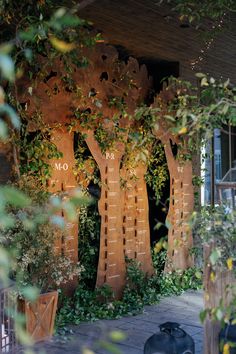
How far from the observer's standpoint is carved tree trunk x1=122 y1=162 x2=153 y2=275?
6787 mm

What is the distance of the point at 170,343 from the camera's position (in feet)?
12.0

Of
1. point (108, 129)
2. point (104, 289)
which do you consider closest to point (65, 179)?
point (108, 129)

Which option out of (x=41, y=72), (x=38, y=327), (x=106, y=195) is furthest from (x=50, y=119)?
(x=38, y=327)

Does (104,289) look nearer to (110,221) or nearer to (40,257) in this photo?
(110,221)

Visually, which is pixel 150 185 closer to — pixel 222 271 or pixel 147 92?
pixel 147 92

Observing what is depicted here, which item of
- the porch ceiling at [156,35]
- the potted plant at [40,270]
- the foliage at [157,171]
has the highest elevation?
the porch ceiling at [156,35]

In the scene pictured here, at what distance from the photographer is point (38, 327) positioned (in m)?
4.90

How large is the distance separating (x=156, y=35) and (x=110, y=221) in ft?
8.74

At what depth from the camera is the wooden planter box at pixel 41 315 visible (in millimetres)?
4855

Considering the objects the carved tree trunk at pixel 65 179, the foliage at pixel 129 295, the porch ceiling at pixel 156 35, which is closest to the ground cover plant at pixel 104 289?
the foliage at pixel 129 295

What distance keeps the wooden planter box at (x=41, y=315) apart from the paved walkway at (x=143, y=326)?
160 millimetres

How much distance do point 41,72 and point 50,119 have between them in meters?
0.52

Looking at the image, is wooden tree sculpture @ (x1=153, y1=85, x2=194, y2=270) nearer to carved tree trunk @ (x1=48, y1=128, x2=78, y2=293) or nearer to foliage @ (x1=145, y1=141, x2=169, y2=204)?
foliage @ (x1=145, y1=141, x2=169, y2=204)

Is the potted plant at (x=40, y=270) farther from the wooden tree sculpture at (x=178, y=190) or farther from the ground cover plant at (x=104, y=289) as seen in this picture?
the wooden tree sculpture at (x=178, y=190)
